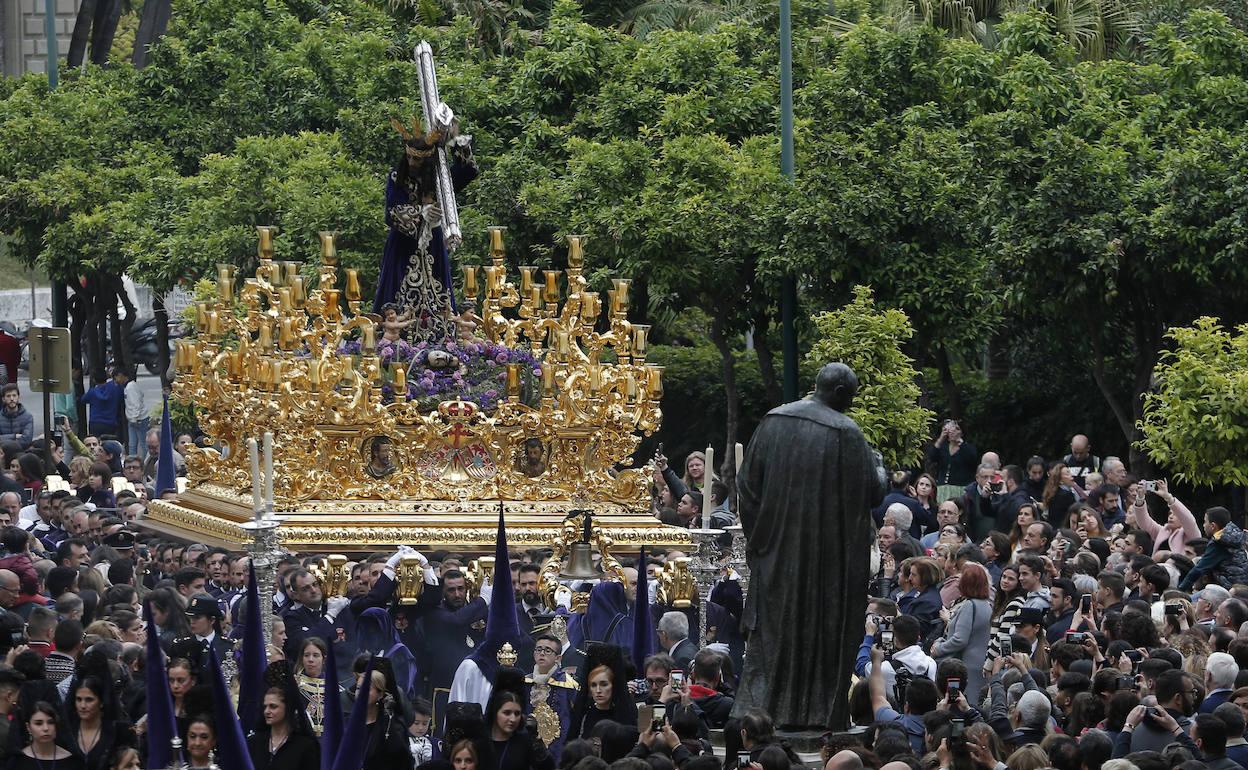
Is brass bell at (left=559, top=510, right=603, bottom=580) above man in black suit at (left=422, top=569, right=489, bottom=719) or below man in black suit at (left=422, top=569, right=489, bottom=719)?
above

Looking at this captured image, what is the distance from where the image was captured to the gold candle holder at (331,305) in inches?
694

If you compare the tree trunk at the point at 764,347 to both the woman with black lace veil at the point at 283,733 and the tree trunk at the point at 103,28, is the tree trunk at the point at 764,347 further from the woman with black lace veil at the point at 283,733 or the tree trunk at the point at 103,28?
the tree trunk at the point at 103,28

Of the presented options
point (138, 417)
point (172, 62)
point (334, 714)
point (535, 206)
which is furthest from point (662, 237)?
point (334, 714)

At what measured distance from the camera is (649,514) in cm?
1766

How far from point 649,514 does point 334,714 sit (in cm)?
627

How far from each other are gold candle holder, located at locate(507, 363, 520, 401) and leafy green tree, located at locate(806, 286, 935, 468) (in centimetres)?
561

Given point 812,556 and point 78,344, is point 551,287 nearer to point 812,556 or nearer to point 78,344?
point 812,556

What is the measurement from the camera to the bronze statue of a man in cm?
1164

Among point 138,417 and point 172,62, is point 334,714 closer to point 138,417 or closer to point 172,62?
point 138,417

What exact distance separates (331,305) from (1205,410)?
7268 millimetres

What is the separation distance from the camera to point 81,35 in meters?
40.5

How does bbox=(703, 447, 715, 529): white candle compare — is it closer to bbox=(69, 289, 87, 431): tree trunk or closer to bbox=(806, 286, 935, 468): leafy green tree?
bbox=(806, 286, 935, 468): leafy green tree

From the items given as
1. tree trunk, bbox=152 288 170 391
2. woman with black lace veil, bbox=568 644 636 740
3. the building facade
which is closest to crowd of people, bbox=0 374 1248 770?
woman with black lace veil, bbox=568 644 636 740

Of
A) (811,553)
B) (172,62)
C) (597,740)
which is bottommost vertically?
(597,740)
